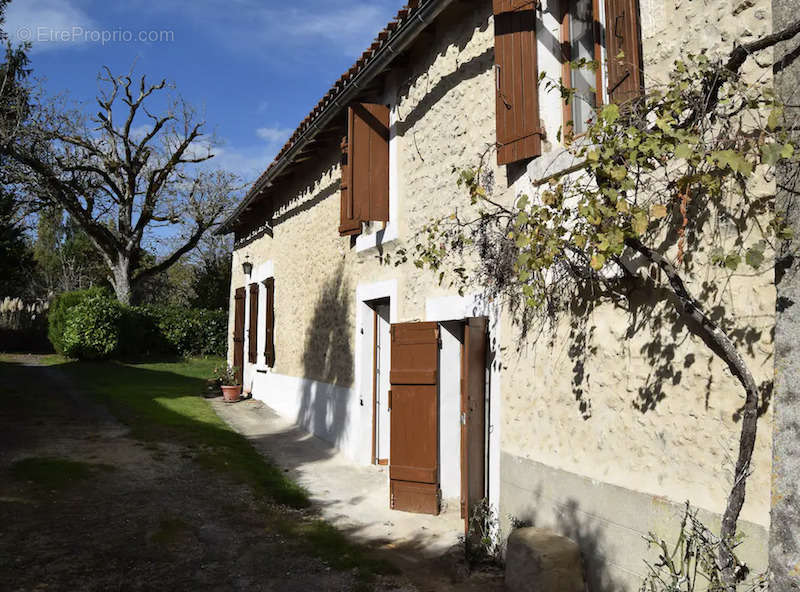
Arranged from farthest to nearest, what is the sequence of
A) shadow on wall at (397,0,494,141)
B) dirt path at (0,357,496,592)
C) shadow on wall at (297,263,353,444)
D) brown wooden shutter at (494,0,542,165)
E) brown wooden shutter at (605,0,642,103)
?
shadow on wall at (297,263,353,444), shadow on wall at (397,0,494,141), brown wooden shutter at (494,0,542,165), dirt path at (0,357,496,592), brown wooden shutter at (605,0,642,103)

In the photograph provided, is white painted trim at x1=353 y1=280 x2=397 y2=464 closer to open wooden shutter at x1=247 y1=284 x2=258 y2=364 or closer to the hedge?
open wooden shutter at x1=247 y1=284 x2=258 y2=364

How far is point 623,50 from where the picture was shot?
3658 millimetres

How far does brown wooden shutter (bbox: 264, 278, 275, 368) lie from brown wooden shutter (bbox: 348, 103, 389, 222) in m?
5.22

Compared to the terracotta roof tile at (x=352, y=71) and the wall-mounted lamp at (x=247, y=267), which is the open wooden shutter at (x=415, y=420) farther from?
the wall-mounted lamp at (x=247, y=267)

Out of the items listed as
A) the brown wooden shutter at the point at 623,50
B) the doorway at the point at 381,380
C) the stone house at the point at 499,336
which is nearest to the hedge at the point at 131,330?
the stone house at the point at 499,336

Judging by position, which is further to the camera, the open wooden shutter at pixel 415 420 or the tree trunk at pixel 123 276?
the tree trunk at pixel 123 276

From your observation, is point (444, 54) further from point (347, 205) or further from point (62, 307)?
point (62, 307)

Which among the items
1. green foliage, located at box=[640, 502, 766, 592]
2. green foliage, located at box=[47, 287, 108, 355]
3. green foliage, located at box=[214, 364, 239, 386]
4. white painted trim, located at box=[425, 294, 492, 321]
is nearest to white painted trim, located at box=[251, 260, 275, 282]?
green foliage, located at box=[214, 364, 239, 386]

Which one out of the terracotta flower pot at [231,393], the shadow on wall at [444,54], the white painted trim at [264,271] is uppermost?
the shadow on wall at [444,54]

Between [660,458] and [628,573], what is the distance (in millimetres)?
684

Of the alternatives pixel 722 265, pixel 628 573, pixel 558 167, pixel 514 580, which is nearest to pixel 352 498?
pixel 514 580

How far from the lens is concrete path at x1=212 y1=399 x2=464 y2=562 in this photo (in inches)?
200

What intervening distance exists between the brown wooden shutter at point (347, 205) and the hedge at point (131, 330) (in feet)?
41.5

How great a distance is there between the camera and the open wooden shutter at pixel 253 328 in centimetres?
1302
